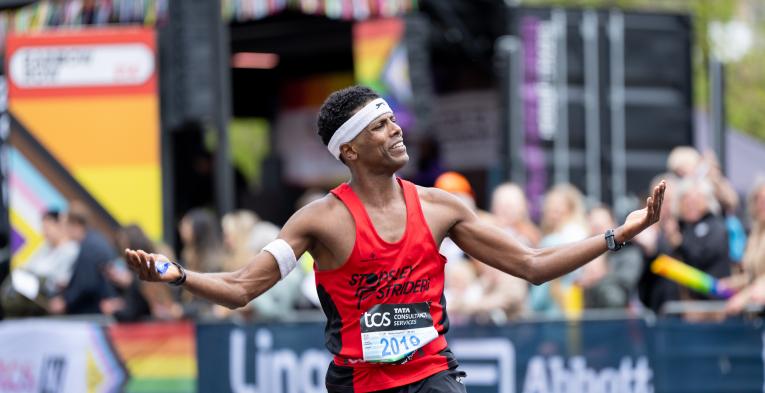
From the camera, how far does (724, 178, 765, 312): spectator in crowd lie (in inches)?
380

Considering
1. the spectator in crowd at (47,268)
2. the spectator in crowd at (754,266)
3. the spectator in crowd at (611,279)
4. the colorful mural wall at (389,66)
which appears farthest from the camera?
the colorful mural wall at (389,66)

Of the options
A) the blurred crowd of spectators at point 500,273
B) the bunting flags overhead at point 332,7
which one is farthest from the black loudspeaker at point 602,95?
the blurred crowd of spectators at point 500,273

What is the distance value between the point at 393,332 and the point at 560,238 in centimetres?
489

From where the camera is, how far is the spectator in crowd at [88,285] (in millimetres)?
11727

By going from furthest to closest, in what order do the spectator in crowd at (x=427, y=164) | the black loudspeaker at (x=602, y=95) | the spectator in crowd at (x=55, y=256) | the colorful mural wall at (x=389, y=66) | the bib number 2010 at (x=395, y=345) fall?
1. the spectator in crowd at (x=427, y=164)
2. the black loudspeaker at (x=602, y=95)
3. the colorful mural wall at (x=389, y=66)
4. the spectator in crowd at (x=55, y=256)
5. the bib number 2010 at (x=395, y=345)

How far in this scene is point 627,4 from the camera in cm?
3219

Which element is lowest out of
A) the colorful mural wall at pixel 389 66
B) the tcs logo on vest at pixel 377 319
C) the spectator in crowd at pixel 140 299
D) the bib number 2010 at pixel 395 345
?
the spectator in crowd at pixel 140 299

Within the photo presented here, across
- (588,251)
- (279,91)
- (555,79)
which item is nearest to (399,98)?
(555,79)

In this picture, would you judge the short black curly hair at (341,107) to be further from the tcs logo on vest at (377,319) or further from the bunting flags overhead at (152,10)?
the bunting flags overhead at (152,10)

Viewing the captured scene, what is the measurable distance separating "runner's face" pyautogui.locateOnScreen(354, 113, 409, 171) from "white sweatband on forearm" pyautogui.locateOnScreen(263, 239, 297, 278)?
48 cm

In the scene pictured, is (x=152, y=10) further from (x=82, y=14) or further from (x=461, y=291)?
(x=461, y=291)

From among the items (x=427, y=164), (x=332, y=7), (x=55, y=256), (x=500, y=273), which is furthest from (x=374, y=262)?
(x=427, y=164)

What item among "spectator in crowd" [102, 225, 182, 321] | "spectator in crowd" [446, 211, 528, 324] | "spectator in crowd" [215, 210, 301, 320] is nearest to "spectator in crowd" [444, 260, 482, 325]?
"spectator in crowd" [446, 211, 528, 324]

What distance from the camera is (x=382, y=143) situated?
593 centimetres
